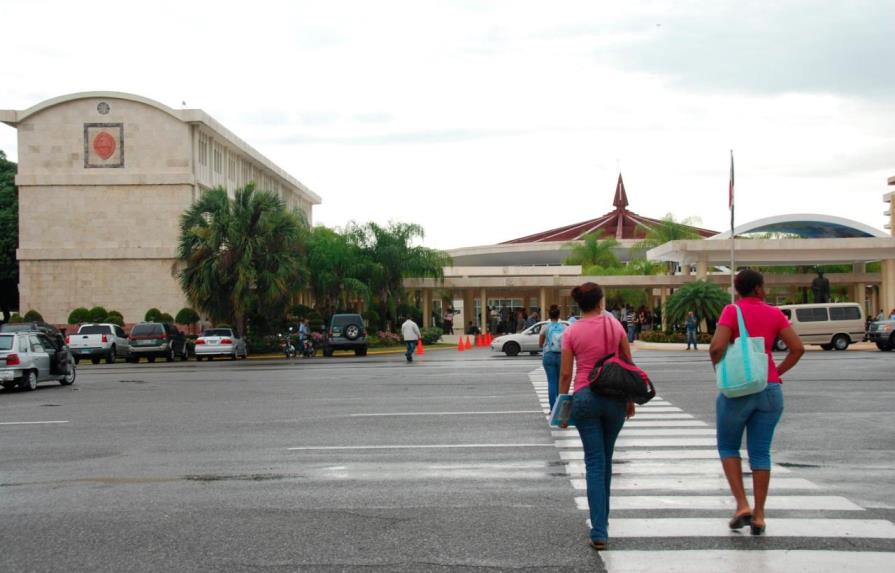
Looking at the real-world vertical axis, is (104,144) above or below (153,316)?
above

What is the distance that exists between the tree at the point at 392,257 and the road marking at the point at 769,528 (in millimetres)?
48639

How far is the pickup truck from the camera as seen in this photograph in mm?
42219

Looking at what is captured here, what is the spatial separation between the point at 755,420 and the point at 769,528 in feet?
2.69

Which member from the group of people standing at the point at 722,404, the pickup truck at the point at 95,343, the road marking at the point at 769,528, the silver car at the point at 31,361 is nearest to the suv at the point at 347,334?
the pickup truck at the point at 95,343

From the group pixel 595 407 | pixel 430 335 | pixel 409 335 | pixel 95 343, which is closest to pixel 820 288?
pixel 430 335

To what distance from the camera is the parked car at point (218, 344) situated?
42.4 metres

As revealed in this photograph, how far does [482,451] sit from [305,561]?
5243mm

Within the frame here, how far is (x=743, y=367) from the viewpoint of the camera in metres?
7.50

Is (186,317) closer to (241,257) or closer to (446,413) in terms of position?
(241,257)

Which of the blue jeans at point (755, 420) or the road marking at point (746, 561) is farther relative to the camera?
the blue jeans at point (755, 420)

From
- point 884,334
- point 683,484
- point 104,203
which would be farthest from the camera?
point 104,203

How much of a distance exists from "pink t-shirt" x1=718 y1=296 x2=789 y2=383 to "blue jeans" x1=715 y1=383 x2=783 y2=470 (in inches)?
7.4

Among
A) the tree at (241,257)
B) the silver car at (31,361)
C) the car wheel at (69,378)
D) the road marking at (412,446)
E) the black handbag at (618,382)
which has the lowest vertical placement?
the road marking at (412,446)

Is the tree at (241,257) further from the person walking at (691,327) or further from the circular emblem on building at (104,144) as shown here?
the person walking at (691,327)
